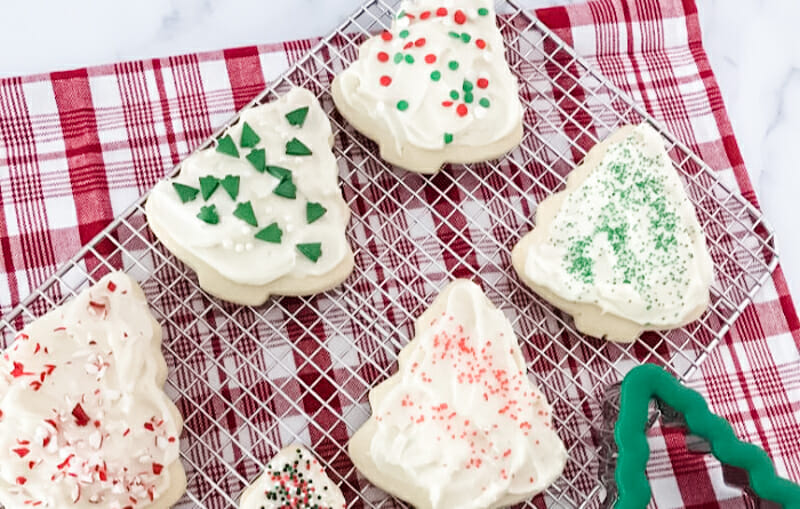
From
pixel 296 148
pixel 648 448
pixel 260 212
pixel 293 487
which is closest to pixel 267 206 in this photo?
pixel 260 212

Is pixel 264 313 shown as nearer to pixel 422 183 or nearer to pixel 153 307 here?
pixel 153 307

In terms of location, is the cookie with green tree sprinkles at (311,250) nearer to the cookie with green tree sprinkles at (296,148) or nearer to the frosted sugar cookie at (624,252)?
the cookie with green tree sprinkles at (296,148)

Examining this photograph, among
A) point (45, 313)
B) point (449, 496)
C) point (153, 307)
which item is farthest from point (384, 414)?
point (45, 313)

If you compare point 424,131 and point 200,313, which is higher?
point 424,131

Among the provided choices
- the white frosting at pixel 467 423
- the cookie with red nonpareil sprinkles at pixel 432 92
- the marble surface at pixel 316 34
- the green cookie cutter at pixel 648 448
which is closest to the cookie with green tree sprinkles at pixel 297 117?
the cookie with red nonpareil sprinkles at pixel 432 92

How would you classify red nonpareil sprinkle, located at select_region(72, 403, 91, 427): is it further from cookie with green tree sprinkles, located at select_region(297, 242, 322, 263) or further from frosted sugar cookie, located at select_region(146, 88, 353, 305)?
cookie with green tree sprinkles, located at select_region(297, 242, 322, 263)

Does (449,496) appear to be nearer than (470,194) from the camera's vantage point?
Yes
